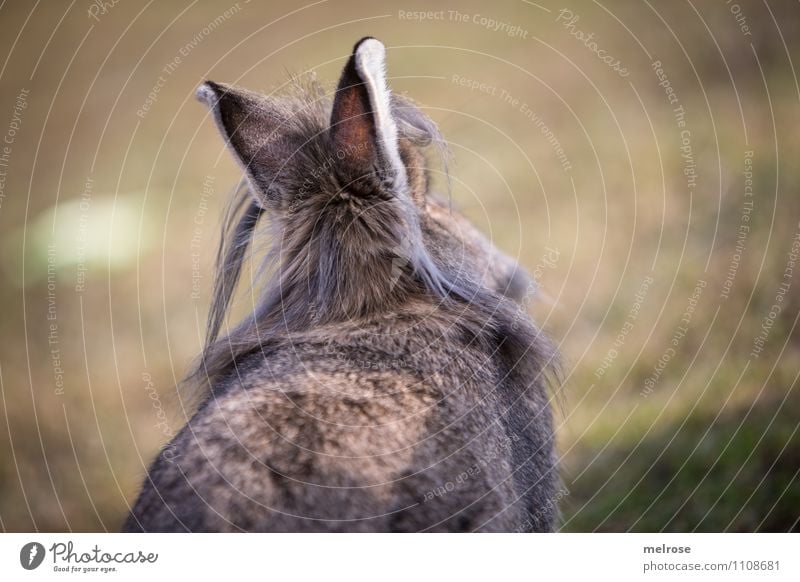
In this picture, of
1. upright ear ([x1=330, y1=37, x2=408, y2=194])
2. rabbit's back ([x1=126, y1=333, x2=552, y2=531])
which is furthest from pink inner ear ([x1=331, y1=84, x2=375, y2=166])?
rabbit's back ([x1=126, y1=333, x2=552, y2=531])

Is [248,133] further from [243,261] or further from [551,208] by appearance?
[551,208]

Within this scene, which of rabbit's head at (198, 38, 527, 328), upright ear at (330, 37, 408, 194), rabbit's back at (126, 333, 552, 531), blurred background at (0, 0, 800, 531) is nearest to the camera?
rabbit's back at (126, 333, 552, 531)

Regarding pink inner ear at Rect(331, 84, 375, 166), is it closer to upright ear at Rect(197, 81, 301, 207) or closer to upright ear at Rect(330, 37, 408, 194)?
upright ear at Rect(330, 37, 408, 194)

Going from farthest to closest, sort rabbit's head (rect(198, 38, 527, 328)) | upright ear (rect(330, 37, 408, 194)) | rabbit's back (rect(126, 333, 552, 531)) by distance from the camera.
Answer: rabbit's head (rect(198, 38, 527, 328)) → upright ear (rect(330, 37, 408, 194)) → rabbit's back (rect(126, 333, 552, 531))

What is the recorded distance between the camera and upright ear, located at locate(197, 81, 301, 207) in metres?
4.19

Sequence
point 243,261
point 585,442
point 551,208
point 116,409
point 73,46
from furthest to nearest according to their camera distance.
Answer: point 551,208 → point 116,409 → point 73,46 → point 585,442 → point 243,261

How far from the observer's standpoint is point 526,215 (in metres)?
9.34

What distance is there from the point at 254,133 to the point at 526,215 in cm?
546

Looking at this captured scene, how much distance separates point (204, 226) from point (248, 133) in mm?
5653

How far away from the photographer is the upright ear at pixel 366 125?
12.6ft

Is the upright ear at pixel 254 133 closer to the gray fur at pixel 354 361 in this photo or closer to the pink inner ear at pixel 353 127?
the gray fur at pixel 354 361
